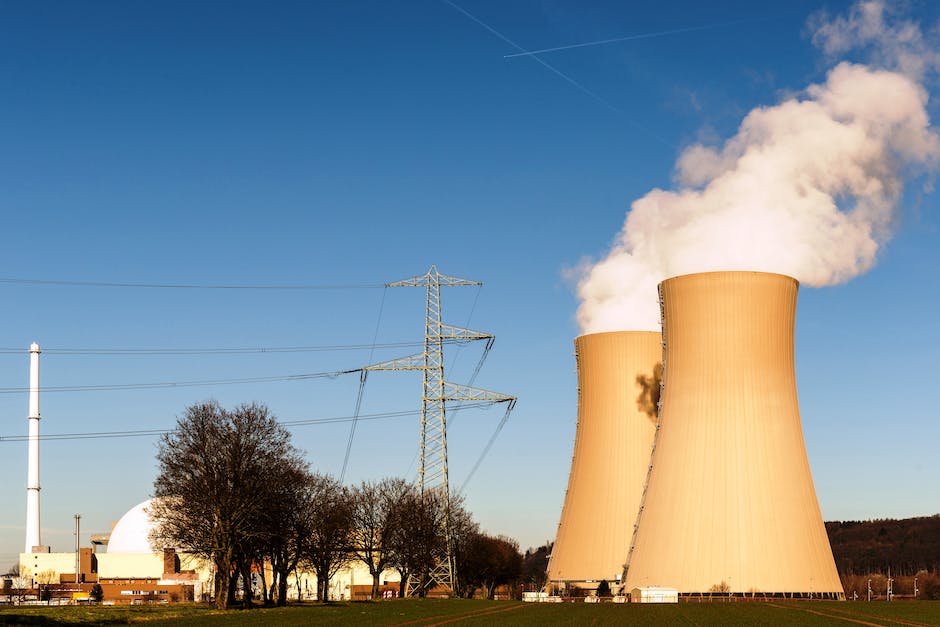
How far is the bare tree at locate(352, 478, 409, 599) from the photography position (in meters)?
84.6

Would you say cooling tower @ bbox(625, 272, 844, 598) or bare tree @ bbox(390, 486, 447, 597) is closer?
cooling tower @ bbox(625, 272, 844, 598)

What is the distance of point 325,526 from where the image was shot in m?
76.2

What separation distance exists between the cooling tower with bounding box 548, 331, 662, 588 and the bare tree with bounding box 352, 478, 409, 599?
66.5 ft

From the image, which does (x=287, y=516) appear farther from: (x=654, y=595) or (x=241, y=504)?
(x=654, y=595)

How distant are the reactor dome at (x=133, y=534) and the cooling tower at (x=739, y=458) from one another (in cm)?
7658

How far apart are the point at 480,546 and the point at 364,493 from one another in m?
37.2

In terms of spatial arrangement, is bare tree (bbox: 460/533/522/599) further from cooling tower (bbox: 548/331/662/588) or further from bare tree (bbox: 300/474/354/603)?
cooling tower (bbox: 548/331/662/588)

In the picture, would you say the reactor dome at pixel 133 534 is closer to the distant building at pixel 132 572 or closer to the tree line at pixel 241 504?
the distant building at pixel 132 572

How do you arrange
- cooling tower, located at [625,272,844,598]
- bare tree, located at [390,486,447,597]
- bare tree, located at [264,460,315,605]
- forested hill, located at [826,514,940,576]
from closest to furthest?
cooling tower, located at [625,272,844,598] → bare tree, located at [264,460,315,605] → bare tree, located at [390,486,447,597] → forested hill, located at [826,514,940,576]

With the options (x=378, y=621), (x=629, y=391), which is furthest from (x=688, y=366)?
(x=378, y=621)

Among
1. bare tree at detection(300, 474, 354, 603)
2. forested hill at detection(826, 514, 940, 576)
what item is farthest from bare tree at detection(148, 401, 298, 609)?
forested hill at detection(826, 514, 940, 576)

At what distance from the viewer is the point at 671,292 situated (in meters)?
53.1

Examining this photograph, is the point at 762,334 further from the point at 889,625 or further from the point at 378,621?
the point at 378,621

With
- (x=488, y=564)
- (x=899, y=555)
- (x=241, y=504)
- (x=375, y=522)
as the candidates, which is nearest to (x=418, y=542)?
(x=375, y=522)
